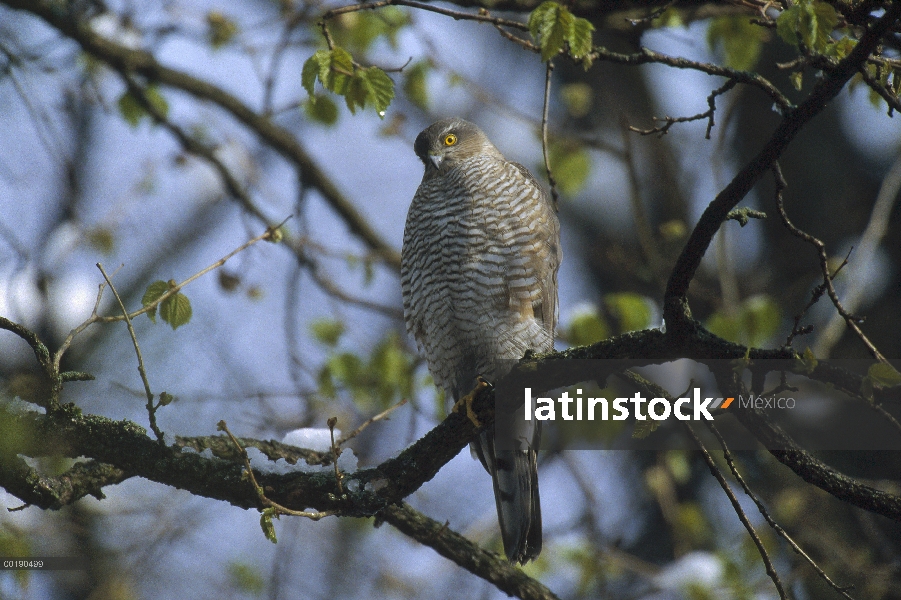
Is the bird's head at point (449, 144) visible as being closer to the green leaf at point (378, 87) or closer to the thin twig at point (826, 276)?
the green leaf at point (378, 87)

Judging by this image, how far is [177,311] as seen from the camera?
312cm

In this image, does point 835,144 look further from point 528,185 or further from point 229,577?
point 229,577

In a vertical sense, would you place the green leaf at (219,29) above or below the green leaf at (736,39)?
above

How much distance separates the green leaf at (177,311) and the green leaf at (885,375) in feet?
8.31

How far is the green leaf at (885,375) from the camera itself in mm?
2285

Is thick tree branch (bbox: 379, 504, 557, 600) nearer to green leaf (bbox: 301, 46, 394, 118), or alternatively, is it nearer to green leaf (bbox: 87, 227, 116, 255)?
green leaf (bbox: 301, 46, 394, 118)

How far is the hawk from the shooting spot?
4246 mm

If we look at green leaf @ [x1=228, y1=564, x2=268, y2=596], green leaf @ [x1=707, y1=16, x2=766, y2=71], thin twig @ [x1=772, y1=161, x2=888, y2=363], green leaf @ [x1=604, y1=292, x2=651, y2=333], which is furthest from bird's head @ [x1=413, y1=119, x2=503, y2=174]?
green leaf @ [x1=228, y1=564, x2=268, y2=596]

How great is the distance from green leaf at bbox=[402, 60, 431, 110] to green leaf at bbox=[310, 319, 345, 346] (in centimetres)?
196

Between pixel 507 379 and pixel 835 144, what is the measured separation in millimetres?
6409

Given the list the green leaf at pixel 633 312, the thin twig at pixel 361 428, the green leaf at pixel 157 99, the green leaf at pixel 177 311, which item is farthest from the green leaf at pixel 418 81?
the green leaf at pixel 177 311

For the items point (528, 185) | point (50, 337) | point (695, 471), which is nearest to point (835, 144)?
point (695, 471)

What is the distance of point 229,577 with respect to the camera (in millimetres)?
7211

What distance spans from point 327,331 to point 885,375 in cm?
447
